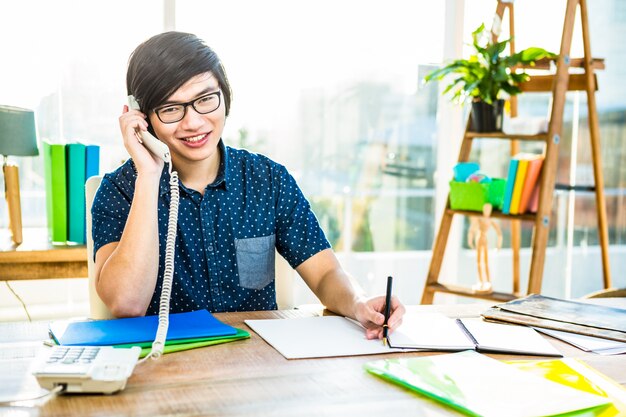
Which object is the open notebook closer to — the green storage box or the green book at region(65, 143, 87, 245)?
the green book at region(65, 143, 87, 245)

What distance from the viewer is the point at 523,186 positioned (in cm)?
281

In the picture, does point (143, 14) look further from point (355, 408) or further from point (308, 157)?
point (355, 408)

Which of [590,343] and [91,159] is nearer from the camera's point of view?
[590,343]

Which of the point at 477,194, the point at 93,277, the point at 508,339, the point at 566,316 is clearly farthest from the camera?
the point at 477,194

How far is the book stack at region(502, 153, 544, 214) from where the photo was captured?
2799 millimetres

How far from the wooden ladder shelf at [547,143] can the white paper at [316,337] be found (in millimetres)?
1538

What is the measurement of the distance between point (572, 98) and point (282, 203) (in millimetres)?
2364

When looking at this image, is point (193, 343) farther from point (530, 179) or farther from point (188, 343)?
point (530, 179)

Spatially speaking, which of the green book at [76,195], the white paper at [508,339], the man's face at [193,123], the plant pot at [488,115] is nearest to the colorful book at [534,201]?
the plant pot at [488,115]

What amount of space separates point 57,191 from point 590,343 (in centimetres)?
184

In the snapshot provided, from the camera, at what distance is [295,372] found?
109 centimetres

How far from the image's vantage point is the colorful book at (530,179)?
110 inches

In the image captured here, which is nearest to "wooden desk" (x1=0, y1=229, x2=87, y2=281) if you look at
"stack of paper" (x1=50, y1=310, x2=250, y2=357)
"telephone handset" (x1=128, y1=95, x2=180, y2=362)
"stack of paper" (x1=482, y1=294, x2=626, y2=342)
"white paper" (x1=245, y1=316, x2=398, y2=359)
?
"telephone handset" (x1=128, y1=95, x2=180, y2=362)

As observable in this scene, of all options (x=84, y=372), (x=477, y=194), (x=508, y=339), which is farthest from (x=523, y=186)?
(x=84, y=372)
